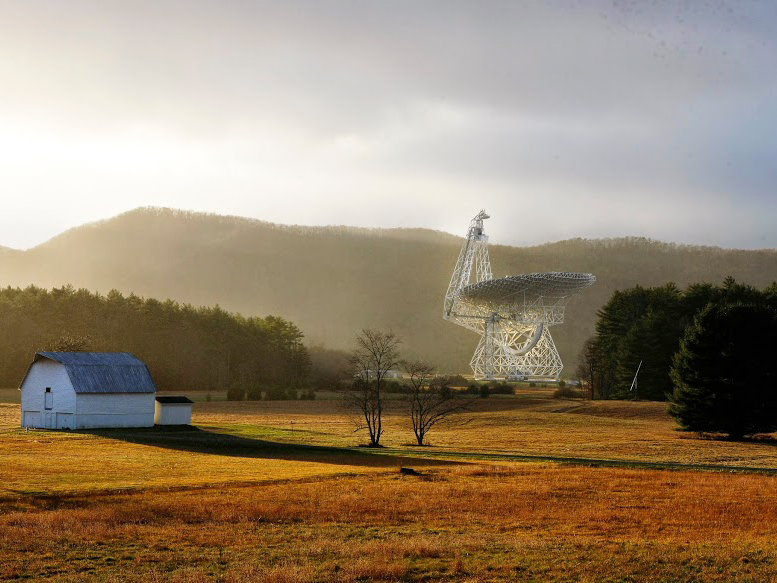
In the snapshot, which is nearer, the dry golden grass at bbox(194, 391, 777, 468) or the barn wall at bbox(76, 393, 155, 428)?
the dry golden grass at bbox(194, 391, 777, 468)

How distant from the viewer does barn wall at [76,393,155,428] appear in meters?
63.4

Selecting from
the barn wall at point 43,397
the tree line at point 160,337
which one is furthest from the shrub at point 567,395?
the barn wall at point 43,397

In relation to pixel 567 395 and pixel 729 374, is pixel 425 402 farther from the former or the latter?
pixel 567 395

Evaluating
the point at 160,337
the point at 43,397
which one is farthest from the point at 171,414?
the point at 160,337

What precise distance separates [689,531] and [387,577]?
10.4 meters

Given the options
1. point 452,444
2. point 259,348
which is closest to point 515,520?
point 452,444

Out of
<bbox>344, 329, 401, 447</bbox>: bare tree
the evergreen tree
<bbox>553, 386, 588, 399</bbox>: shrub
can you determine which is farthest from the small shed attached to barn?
<bbox>553, 386, 588, 399</bbox>: shrub

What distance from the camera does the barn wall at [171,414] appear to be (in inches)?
2674

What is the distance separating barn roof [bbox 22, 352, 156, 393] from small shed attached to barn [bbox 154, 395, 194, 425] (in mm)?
2090

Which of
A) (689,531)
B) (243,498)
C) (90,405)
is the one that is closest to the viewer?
(689,531)

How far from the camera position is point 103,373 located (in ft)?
215

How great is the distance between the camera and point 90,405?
63.7m

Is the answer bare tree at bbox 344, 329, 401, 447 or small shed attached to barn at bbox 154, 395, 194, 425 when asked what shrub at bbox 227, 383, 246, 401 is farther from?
small shed attached to barn at bbox 154, 395, 194, 425

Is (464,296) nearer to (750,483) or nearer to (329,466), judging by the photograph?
(329,466)
